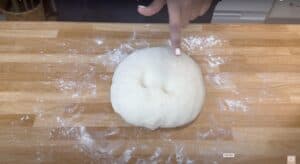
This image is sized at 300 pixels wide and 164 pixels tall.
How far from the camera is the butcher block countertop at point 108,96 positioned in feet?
2.74

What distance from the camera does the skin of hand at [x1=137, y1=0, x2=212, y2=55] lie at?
2.66ft

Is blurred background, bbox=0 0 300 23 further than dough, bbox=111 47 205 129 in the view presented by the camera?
Yes

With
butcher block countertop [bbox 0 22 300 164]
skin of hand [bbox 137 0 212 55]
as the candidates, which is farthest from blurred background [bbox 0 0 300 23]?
skin of hand [bbox 137 0 212 55]

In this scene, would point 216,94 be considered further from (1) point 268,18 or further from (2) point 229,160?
(1) point 268,18

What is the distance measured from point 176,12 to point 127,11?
329 millimetres

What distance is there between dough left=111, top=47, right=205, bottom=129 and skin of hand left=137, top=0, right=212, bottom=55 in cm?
5

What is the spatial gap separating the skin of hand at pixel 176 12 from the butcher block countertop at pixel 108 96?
0.16 metres

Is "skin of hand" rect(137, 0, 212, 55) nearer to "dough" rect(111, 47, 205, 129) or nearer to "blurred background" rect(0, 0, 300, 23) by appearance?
"dough" rect(111, 47, 205, 129)

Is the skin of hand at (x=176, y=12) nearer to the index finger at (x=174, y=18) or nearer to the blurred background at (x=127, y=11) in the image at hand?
the index finger at (x=174, y=18)

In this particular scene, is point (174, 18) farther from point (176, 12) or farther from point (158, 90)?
point (158, 90)

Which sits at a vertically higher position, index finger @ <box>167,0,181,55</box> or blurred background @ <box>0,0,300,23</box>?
index finger @ <box>167,0,181,55</box>

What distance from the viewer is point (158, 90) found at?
84 cm

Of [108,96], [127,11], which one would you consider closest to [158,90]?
[108,96]

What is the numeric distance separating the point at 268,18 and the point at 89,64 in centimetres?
90
